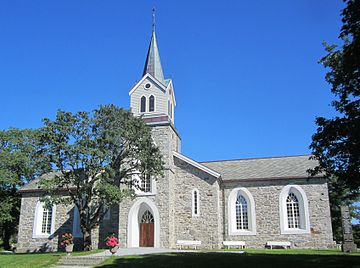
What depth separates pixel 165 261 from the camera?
1812 cm

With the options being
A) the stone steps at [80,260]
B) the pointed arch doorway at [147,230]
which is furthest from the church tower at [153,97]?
the stone steps at [80,260]

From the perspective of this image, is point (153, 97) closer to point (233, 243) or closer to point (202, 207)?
→ point (202, 207)

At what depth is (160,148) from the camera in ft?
97.7

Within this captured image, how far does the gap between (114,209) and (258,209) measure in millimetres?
11818

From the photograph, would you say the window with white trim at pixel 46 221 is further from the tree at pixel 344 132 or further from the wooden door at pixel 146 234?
the tree at pixel 344 132

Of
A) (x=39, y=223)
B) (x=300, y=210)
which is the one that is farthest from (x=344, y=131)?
(x=39, y=223)

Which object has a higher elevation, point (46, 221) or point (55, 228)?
point (46, 221)

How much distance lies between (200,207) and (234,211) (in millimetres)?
3232

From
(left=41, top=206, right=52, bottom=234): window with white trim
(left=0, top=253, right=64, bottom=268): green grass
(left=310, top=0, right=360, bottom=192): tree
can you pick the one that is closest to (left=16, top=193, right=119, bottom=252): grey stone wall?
(left=41, top=206, right=52, bottom=234): window with white trim

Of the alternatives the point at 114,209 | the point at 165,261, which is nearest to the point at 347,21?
the point at 165,261

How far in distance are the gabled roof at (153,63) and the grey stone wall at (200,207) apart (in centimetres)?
834

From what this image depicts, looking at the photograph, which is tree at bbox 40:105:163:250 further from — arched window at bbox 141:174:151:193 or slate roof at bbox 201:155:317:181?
slate roof at bbox 201:155:317:181

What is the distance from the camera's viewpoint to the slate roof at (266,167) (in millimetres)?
30422

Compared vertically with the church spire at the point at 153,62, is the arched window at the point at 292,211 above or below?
below
